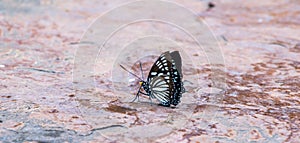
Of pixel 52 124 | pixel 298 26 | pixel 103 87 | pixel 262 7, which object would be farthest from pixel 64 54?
pixel 262 7

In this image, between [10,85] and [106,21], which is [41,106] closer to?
[10,85]

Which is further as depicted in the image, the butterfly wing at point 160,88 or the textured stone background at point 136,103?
the butterfly wing at point 160,88

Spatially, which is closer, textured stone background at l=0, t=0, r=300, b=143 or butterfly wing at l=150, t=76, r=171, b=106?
textured stone background at l=0, t=0, r=300, b=143

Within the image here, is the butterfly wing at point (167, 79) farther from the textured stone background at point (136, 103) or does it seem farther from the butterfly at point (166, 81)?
the textured stone background at point (136, 103)

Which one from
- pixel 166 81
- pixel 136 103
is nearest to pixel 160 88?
pixel 166 81

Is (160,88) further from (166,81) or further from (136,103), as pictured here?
(136,103)

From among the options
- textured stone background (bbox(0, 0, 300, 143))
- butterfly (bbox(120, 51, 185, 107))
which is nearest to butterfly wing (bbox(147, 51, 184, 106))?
butterfly (bbox(120, 51, 185, 107))

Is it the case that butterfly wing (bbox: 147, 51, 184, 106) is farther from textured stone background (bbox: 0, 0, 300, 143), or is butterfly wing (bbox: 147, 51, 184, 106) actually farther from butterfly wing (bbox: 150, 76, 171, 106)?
textured stone background (bbox: 0, 0, 300, 143)

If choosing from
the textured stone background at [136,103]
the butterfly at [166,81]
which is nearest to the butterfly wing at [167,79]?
the butterfly at [166,81]
